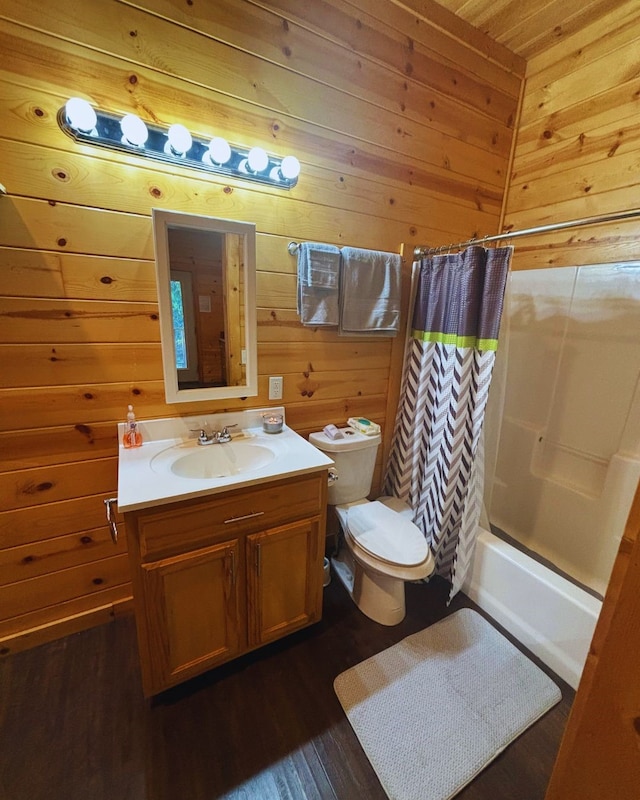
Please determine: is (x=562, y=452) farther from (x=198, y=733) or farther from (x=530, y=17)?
(x=530, y=17)

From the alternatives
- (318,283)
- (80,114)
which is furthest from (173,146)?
(318,283)

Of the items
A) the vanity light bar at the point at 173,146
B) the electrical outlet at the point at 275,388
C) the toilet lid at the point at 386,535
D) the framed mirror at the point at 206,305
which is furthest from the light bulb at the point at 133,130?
the toilet lid at the point at 386,535

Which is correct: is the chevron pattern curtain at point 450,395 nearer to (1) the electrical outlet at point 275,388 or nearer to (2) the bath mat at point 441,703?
(2) the bath mat at point 441,703

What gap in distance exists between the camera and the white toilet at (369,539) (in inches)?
56.9

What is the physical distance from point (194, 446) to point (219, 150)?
115 centimetres

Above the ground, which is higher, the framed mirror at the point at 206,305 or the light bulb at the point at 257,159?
the light bulb at the point at 257,159

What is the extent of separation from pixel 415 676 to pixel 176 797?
892 millimetres

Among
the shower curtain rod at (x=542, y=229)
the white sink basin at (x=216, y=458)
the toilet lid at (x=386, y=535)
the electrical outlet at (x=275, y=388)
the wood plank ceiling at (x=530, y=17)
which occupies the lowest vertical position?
the toilet lid at (x=386, y=535)

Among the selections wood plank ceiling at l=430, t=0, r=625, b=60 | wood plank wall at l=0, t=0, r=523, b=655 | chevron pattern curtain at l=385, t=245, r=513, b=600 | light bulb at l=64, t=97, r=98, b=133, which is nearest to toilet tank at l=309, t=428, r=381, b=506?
wood plank wall at l=0, t=0, r=523, b=655

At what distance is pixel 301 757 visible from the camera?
Result: 1.12 m

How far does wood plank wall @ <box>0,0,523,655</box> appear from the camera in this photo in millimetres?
1123

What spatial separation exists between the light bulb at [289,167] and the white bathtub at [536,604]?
187 cm

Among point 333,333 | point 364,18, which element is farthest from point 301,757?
point 364,18

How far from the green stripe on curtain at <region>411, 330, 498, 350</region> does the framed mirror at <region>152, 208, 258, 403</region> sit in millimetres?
898
